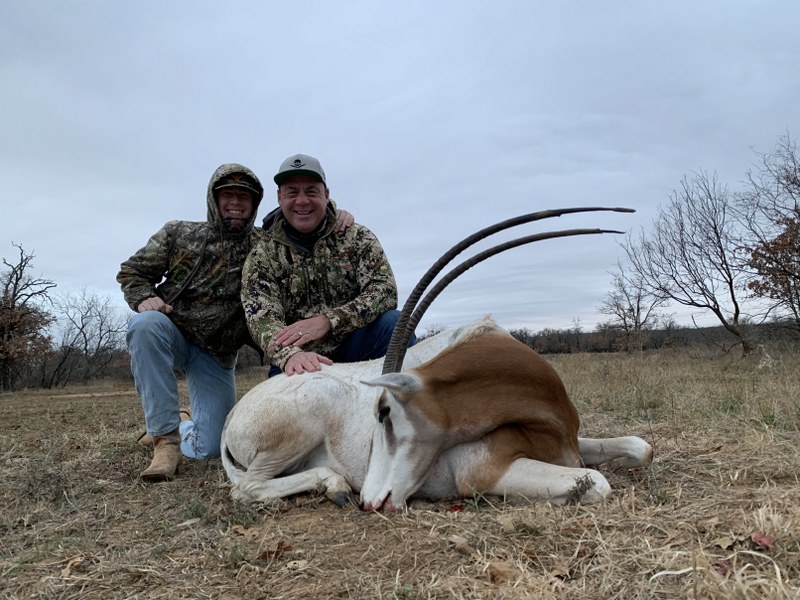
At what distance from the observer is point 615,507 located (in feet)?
8.85

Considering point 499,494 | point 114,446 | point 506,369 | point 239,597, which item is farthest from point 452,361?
point 114,446

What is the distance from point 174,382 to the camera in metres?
5.14

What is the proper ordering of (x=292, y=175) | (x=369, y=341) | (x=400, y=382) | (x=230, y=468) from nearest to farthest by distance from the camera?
(x=400, y=382) < (x=230, y=468) < (x=292, y=175) < (x=369, y=341)

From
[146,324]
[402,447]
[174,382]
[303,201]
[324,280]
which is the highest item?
[303,201]

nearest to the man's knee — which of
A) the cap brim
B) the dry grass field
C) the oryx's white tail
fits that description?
the dry grass field

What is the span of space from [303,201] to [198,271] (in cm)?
124

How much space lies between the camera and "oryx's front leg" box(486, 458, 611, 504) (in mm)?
2912

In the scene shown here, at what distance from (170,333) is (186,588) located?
10.3 ft

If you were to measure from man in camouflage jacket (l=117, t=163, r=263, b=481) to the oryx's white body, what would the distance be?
1.51 metres

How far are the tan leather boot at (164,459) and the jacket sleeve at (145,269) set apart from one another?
1202 millimetres

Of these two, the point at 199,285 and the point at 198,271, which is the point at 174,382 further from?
the point at 198,271

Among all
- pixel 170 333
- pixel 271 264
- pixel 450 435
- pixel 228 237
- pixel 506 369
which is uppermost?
pixel 228 237

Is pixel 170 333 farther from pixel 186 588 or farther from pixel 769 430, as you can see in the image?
pixel 769 430

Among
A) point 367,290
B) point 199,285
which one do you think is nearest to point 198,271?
point 199,285
